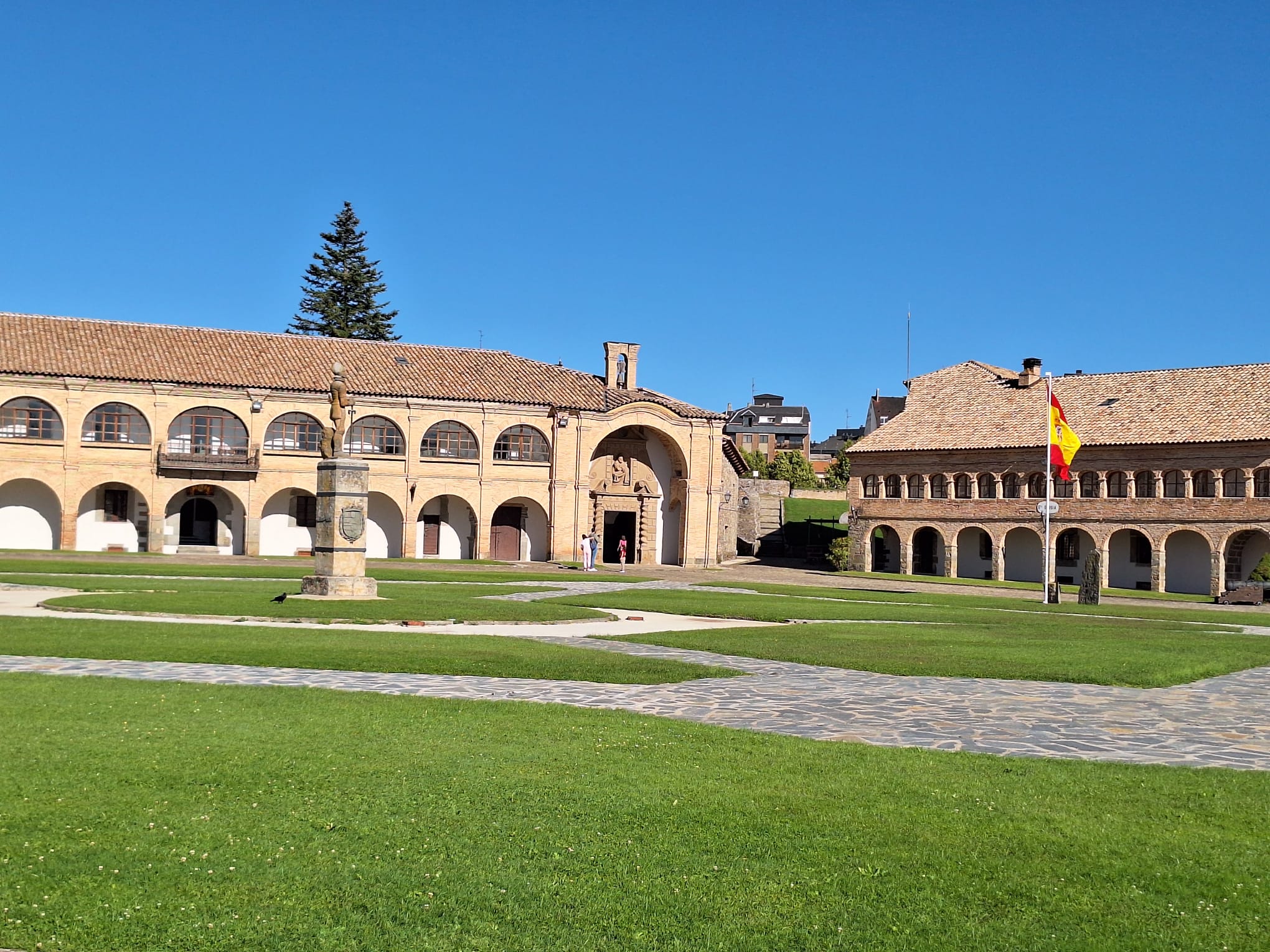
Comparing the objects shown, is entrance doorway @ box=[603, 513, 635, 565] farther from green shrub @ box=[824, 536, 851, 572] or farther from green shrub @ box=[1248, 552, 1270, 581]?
green shrub @ box=[1248, 552, 1270, 581]

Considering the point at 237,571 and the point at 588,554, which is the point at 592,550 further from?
the point at 237,571

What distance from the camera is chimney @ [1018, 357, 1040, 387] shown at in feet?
198

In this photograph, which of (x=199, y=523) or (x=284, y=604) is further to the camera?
(x=199, y=523)

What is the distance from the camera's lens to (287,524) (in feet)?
171

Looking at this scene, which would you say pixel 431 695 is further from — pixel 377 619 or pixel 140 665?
pixel 377 619

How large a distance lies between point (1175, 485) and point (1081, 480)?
4.01 m

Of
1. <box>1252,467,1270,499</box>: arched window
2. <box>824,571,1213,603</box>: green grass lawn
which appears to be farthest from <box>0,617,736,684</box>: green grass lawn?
<box>1252,467,1270,499</box>: arched window

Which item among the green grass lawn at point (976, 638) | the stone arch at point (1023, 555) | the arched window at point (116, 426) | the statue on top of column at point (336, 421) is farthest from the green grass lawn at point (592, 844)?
the stone arch at point (1023, 555)

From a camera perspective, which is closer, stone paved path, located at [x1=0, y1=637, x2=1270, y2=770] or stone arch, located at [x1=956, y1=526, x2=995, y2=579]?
stone paved path, located at [x1=0, y1=637, x2=1270, y2=770]

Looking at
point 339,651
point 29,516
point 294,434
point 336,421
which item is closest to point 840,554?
point 294,434

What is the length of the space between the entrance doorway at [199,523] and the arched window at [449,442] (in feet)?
30.2

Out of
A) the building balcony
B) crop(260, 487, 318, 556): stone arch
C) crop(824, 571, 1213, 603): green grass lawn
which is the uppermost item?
the building balcony

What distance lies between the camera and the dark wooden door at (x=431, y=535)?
179 feet

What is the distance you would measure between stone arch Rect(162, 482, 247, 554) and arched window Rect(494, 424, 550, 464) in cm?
1126
